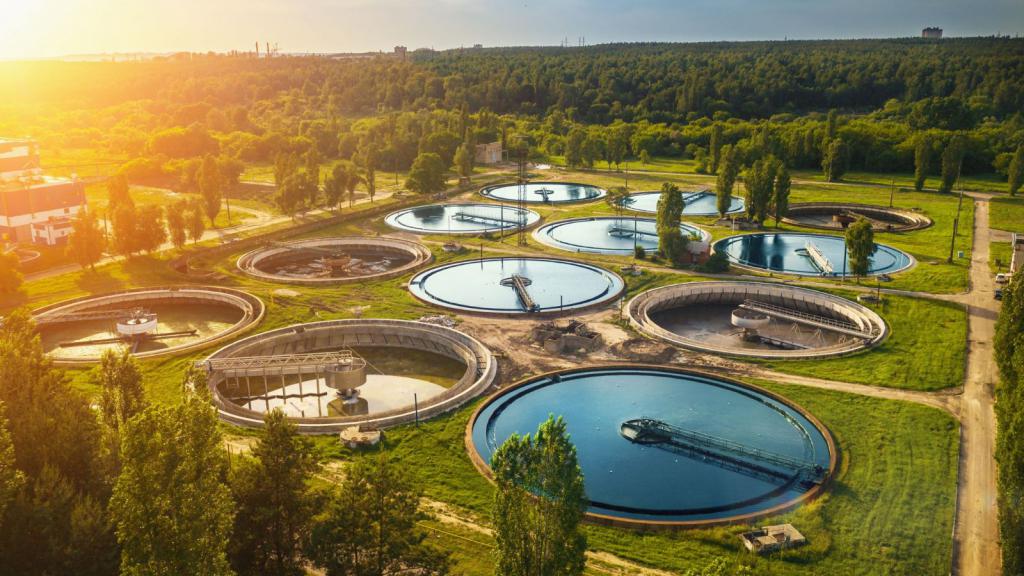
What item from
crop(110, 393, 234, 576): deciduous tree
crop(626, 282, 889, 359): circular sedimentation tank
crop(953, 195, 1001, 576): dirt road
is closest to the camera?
crop(110, 393, 234, 576): deciduous tree

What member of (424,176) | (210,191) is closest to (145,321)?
(210,191)

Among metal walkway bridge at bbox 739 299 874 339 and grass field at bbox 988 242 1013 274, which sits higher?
grass field at bbox 988 242 1013 274

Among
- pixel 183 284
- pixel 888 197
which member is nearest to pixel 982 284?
pixel 888 197

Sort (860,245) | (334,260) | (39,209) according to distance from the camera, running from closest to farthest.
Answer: (860,245) < (334,260) < (39,209)

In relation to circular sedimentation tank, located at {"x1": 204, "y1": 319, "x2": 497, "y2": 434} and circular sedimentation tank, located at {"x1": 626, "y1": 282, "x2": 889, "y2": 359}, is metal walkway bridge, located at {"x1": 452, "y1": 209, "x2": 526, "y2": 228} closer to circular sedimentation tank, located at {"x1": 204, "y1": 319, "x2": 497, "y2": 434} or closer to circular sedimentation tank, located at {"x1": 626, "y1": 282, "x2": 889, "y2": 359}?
circular sedimentation tank, located at {"x1": 626, "y1": 282, "x2": 889, "y2": 359}

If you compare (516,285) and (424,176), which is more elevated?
(424,176)

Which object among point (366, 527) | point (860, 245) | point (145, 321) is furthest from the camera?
point (860, 245)

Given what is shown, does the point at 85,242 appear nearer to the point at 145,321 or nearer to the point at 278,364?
the point at 145,321

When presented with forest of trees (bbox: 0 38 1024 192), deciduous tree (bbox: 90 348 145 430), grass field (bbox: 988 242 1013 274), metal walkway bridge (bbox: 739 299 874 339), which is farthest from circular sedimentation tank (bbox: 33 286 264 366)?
grass field (bbox: 988 242 1013 274)
